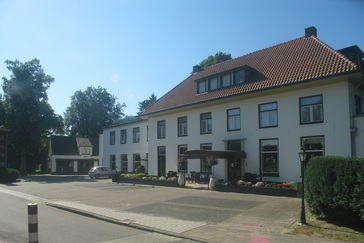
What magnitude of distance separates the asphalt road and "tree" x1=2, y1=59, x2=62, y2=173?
35.3 metres

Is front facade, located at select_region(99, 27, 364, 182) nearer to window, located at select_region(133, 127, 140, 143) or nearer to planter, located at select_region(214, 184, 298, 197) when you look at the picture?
planter, located at select_region(214, 184, 298, 197)

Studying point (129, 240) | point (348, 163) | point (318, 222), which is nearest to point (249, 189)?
point (318, 222)

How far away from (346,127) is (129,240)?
13883 millimetres

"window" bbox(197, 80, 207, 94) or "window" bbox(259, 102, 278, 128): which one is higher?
"window" bbox(197, 80, 207, 94)

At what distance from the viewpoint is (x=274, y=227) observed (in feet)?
27.9

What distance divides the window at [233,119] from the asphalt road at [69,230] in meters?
13.5

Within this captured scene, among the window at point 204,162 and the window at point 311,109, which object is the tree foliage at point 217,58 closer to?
the window at point 204,162

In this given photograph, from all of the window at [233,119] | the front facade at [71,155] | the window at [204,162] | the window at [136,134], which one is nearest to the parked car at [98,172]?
the window at [136,134]

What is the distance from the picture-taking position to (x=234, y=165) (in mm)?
21375

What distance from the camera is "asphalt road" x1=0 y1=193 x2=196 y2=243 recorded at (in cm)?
742

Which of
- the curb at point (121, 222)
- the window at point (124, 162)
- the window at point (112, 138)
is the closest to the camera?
the curb at point (121, 222)

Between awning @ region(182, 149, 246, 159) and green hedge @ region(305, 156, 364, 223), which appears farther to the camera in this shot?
awning @ region(182, 149, 246, 159)

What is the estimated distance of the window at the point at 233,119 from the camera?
21.3 metres

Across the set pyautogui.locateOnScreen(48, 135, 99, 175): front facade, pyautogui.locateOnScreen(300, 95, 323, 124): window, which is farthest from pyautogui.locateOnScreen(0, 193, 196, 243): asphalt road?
pyautogui.locateOnScreen(48, 135, 99, 175): front facade
